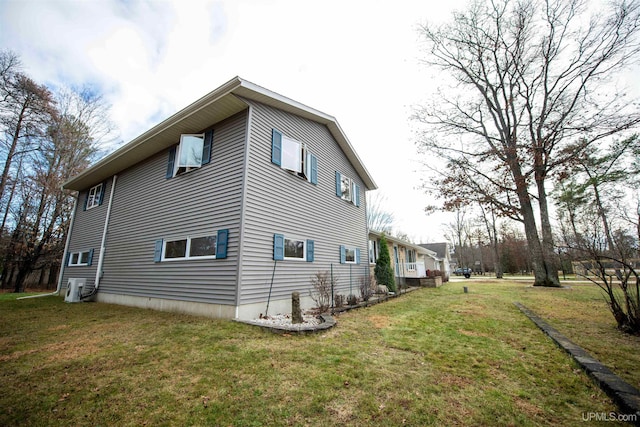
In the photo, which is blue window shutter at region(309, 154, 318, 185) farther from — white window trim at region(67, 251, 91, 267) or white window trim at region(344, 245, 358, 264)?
white window trim at region(67, 251, 91, 267)

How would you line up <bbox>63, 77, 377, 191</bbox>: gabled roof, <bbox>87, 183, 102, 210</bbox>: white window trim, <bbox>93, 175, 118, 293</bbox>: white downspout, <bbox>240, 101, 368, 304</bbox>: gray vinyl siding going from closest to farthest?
<bbox>240, 101, 368, 304</bbox>: gray vinyl siding < <bbox>63, 77, 377, 191</bbox>: gabled roof < <bbox>93, 175, 118, 293</bbox>: white downspout < <bbox>87, 183, 102, 210</bbox>: white window trim

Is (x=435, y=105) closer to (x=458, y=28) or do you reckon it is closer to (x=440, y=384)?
(x=458, y=28)

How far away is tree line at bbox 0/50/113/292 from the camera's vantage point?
14.7 meters

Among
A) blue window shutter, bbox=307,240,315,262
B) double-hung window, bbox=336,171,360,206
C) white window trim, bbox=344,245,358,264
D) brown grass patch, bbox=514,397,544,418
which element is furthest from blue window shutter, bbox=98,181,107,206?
brown grass patch, bbox=514,397,544,418

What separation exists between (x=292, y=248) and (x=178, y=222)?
12.0 ft

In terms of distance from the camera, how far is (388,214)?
32688mm

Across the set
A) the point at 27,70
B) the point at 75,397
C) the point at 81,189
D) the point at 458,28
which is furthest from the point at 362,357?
the point at 27,70

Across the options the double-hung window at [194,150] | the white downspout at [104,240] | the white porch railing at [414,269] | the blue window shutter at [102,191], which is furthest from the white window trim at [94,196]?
the white porch railing at [414,269]

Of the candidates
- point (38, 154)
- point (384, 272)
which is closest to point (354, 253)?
point (384, 272)

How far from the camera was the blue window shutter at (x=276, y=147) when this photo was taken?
313 inches

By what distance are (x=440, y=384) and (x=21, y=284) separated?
2641 cm

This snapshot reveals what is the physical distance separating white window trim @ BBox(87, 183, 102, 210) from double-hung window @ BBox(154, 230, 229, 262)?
699cm

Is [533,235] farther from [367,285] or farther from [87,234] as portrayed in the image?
[87,234]

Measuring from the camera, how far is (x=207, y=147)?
7.98 m
